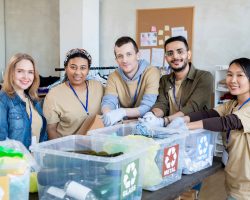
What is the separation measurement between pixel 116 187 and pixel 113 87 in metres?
1.21

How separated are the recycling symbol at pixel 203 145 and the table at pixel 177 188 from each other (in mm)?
97

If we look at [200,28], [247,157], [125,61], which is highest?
[200,28]

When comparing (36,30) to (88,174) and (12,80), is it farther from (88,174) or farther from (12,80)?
(88,174)

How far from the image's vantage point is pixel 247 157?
181cm

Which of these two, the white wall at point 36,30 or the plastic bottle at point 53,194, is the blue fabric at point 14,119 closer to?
the plastic bottle at point 53,194

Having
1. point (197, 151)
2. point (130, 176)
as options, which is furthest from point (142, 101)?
point (130, 176)

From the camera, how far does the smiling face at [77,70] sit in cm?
241

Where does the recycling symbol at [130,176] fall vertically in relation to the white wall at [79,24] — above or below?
below

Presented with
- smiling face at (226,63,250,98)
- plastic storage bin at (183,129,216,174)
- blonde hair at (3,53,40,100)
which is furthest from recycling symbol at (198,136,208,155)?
blonde hair at (3,53,40,100)

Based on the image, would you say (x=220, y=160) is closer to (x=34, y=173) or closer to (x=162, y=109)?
(x=162, y=109)

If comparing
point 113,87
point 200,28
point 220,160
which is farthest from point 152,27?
point 220,160

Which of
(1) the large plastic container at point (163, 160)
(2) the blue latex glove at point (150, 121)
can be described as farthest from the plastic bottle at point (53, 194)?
(2) the blue latex glove at point (150, 121)

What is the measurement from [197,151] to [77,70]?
1.05 m

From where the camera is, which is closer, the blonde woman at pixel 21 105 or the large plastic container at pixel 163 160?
the large plastic container at pixel 163 160
